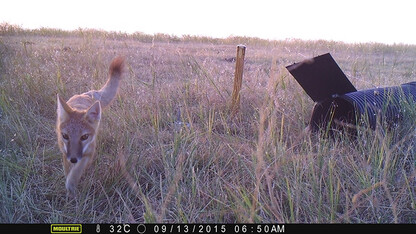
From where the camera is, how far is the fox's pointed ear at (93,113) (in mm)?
2693

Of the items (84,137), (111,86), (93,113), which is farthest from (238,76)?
(84,137)

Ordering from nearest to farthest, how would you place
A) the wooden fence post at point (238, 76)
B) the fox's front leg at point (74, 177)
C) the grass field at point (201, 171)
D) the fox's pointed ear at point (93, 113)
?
the grass field at point (201, 171)
the fox's front leg at point (74, 177)
the fox's pointed ear at point (93, 113)
the wooden fence post at point (238, 76)

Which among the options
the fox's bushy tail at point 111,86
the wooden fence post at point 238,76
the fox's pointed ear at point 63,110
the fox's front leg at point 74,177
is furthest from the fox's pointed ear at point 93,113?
the wooden fence post at point 238,76

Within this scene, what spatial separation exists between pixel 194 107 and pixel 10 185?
2.27 m

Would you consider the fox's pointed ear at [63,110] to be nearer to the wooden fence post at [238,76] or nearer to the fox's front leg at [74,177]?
the fox's front leg at [74,177]

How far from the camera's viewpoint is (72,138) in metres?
2.47

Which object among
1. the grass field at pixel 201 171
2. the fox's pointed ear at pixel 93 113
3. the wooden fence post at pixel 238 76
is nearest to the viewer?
the grass field at pixel 201 171

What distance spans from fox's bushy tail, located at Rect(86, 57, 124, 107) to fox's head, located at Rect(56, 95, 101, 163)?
121 centimetres

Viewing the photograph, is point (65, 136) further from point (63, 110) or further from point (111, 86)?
point (111, 86)

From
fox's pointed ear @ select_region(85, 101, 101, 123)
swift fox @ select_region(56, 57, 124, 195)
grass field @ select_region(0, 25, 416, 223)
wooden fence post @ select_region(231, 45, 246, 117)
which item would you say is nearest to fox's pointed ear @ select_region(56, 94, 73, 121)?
swift fox @ select_region(56, 57, 124, 195)

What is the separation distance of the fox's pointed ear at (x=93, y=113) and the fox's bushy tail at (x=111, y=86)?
1.16m

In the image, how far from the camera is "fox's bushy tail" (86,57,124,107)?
156 inches

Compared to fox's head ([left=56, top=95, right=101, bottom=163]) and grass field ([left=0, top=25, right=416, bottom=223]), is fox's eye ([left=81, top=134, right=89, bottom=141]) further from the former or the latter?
grass field ([left=0, top=25, right=416, bottom=223])

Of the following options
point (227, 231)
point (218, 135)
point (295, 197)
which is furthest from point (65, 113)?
point (295, 197)
